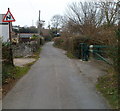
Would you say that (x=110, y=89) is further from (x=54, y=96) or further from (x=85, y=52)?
(x=85, y=52)

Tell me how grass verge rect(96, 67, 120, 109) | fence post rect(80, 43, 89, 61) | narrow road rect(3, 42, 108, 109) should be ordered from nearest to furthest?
1. narrow road rect(3, 42, 108, 109)
2. grass verge rect(96, 67, 120, 109)
3. fence post rect(80, 43, 89, 61)

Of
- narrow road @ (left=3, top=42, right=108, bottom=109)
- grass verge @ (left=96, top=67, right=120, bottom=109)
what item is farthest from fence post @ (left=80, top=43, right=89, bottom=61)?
grass verge @ (left=96, top=67, right=120, bottom=109)

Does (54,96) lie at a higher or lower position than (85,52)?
lower

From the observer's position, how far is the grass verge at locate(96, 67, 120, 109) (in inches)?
254

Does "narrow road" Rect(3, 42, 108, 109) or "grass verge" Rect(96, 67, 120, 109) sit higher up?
"grass verge" Rect(96, 67, 120, 109)

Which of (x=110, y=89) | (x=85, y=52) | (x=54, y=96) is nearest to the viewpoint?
(x=54, y=96)

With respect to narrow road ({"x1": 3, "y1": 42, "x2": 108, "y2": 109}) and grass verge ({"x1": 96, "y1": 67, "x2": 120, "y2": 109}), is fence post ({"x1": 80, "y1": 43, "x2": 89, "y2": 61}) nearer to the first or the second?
narrow road ({"x1": 3, "y1": 42, "x2": 108, "y2": 109})

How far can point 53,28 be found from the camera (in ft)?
342

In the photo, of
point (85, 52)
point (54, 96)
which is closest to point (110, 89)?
point (54, 96)

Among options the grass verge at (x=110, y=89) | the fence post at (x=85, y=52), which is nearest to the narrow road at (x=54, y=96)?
the grass verge at (x=110, y=89)

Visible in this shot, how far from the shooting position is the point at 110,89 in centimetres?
760

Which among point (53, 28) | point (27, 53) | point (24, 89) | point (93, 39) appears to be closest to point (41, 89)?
point (24, 89)

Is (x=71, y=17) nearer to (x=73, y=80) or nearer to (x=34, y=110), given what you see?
(x=73, y=80)

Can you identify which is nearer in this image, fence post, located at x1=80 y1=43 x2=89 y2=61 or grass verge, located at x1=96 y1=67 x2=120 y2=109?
grass verge, located at x1=96 y1=67 x2=120 y2=109
